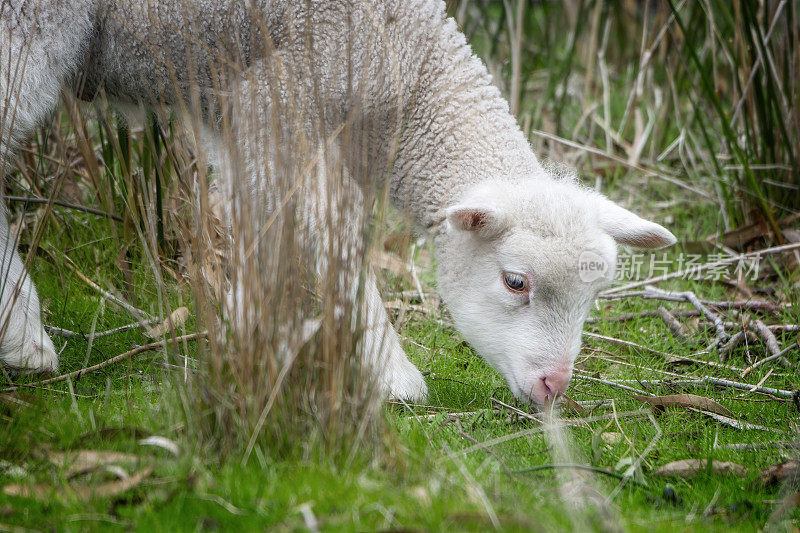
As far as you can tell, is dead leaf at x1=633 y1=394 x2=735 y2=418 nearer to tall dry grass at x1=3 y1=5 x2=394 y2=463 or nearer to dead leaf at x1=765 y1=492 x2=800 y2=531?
dead leaf at x1=765 y1=492 x2=800 y2=531

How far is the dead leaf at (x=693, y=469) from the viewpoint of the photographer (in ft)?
9.04

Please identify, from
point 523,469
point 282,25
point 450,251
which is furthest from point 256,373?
point 282,25

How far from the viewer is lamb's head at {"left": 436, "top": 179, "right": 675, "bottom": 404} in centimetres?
323

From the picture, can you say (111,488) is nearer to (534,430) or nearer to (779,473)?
(534,430)

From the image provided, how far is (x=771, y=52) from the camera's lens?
5.14 m

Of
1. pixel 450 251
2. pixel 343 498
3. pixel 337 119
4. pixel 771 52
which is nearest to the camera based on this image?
pixel 343 498

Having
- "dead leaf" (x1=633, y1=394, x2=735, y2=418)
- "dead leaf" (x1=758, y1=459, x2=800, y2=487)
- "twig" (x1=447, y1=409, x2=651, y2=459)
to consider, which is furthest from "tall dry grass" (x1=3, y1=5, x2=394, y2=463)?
"dead leaf" (x1=633, y1=394, x2=735, y2=418)

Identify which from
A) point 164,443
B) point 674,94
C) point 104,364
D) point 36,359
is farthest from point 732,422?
point 674,94

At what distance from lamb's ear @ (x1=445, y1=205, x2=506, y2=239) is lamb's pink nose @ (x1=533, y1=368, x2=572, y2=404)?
613mm

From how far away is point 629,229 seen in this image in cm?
346

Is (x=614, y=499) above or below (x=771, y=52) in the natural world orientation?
below

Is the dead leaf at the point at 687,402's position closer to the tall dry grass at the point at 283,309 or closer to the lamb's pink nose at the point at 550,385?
the lamb's pink nose at the point at 550,385

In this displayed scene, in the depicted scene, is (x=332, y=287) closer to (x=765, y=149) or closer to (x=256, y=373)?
(x=256, y=373)

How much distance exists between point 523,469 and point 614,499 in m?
0.29
